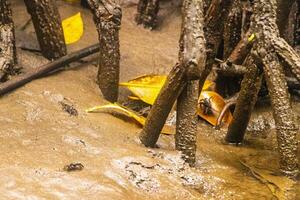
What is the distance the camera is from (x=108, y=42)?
3.50 m

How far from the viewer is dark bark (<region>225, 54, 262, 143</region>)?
313cm

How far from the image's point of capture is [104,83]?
3586mm

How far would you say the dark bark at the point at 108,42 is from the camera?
3471mm

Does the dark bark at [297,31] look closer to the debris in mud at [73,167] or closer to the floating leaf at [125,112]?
the floating leaf at [125,112]

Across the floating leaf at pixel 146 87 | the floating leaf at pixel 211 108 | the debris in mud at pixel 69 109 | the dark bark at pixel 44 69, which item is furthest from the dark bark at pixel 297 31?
the debris in mud at pixel 69 109

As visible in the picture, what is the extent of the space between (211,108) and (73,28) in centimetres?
125

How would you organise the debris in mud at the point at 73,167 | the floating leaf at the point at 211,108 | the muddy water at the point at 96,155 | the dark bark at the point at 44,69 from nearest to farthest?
the muddy water at the point at 96,155 → the debris in mud at the point at 73,167 → the dark bark at the point at 44,69 → the floating leaf at the point at 211,108

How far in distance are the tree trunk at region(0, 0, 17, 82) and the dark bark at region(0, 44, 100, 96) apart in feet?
0.29

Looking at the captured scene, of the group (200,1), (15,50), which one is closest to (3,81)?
(15,50)

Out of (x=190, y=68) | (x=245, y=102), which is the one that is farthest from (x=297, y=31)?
(x=190, y=68)

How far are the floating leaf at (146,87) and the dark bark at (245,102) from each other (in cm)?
53

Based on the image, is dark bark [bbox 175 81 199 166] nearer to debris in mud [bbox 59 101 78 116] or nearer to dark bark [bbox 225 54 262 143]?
dark bark [bbox 225 54 262 143]

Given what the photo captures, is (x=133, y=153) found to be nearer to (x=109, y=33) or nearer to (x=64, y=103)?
(x=64, y=103)

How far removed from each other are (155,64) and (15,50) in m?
1.11
